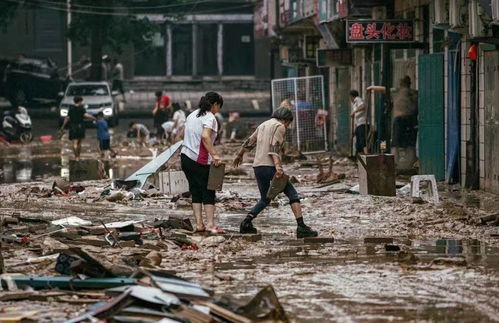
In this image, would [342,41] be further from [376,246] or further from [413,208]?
[376,246]

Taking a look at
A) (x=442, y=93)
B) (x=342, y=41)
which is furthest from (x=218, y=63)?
(x=442, y=93)

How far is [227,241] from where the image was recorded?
1600 cm

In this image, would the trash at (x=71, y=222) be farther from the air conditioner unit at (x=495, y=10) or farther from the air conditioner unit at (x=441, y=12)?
the air conditioner unit at (x=441, y=12)

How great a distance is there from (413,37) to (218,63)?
46.7 m

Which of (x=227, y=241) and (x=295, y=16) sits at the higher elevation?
(x=295, y=16)

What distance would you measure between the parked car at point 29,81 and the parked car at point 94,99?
444cm

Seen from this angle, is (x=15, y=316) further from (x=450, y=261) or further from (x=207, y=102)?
(x=207, y=102)

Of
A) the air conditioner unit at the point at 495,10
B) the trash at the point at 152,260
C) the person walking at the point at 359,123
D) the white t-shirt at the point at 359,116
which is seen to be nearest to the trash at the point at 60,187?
the air conditioner unit at the point at 495,10

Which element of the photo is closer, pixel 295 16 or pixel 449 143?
pixel 449 143

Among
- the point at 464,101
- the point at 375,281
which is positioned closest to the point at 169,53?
the point at 464,101

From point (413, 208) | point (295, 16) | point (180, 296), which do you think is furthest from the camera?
point (295, 16)

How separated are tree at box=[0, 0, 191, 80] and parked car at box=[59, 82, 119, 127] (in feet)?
18.6

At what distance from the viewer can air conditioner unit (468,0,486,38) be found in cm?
2189

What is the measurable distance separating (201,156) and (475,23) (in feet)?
22.2
